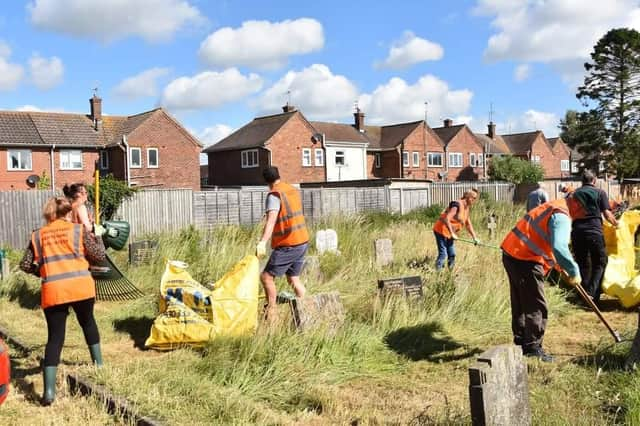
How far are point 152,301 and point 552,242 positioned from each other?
495 cm

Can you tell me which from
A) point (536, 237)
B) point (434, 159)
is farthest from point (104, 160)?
point (536, 237)

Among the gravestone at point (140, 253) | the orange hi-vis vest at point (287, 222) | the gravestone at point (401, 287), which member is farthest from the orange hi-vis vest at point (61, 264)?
the gravestone at point (140, 253)

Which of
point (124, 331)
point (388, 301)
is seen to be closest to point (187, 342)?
point (124, 331)

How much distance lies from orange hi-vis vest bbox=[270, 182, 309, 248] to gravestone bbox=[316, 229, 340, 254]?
14.5 feet

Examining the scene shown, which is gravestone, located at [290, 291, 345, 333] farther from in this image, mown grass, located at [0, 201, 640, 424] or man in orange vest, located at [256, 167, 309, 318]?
man in orange vest, located at [256, 167, 309, 318]

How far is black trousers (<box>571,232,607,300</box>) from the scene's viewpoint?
780 cm

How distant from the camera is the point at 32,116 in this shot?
3397cm

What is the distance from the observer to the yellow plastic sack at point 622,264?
7.58 meters

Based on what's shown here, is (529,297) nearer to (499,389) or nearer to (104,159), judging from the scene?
(499,389)

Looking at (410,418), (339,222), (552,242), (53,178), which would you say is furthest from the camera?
(53,178)

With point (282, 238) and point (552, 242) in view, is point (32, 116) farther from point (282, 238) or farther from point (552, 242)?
point (552, 242)

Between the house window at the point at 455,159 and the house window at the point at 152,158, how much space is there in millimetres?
23800

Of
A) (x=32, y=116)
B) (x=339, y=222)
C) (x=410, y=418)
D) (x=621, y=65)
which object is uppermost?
(x=621, y=65)

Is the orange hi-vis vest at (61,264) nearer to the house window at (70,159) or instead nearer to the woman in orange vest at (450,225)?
the woman in orange vest at (450,225)
